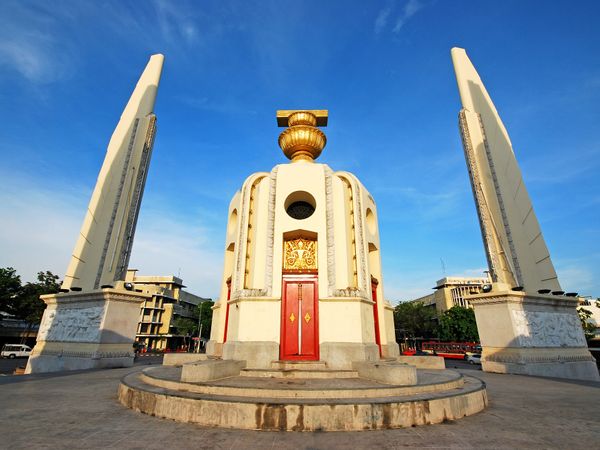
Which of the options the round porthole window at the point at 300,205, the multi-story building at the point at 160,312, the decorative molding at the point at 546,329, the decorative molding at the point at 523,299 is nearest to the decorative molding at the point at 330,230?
Answer: the round porthole window at the point at 300,205

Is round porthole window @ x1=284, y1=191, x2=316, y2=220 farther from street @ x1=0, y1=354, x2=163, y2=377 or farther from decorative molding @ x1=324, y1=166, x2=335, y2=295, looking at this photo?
street @ x1=0, y1=354, x2=163, y2=377

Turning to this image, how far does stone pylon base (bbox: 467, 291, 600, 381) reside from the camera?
15086 mm

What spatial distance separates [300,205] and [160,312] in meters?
59.5

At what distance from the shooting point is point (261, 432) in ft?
18.4

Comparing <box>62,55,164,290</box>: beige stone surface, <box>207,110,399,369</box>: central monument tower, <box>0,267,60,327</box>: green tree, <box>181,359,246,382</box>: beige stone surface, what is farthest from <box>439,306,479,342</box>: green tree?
<box>0,267,60,327</box>: green tree

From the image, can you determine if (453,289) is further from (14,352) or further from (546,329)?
(14,352)

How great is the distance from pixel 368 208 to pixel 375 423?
33.2ft

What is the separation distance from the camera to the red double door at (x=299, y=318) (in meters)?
11.0

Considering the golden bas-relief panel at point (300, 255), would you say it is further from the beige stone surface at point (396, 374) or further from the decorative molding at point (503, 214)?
the decorative molding at point (503, 214)

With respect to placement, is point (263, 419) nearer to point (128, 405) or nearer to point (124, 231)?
point (128, 405)

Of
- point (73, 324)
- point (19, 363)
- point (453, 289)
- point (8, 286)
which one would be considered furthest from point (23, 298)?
point (453, 289)

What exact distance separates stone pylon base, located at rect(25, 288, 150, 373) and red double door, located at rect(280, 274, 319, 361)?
10662 mm

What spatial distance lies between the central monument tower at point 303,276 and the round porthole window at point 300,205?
5 centimetres

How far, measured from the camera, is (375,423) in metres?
5.77
